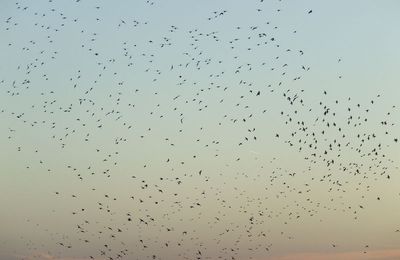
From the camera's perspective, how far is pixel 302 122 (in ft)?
134

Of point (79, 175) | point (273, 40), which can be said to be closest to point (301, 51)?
point (273, 40)

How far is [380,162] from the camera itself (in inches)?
1665

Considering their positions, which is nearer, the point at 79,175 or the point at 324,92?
the point at 324,92

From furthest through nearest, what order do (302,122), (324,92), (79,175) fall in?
(79,175)
(302,122)
(324,92)

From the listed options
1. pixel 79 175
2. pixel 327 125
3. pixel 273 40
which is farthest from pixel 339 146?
pixel 79 175

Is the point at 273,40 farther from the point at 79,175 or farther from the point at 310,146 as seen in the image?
the point at 79,175

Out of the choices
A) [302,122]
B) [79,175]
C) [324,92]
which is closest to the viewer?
[324,92]

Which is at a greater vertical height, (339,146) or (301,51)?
(301,51)

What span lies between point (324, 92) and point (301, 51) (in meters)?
3.56

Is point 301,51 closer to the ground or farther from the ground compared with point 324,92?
farther from the ground

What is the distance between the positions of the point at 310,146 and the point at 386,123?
5711 millimetres

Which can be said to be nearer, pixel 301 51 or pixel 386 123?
pixel 301 51

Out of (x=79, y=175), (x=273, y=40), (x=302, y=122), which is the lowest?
(x=79, y=175)

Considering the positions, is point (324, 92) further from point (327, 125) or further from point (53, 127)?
point (53, 127)
